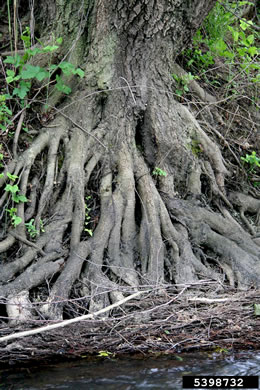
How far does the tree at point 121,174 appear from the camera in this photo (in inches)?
158

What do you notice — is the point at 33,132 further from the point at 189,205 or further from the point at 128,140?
the point at 189,205

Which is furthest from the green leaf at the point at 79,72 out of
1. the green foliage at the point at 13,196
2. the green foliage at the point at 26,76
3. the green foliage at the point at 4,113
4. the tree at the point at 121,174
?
the green foliage at the point at 13,196

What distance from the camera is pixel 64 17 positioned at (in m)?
4.85

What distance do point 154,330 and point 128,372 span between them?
19.6 inches

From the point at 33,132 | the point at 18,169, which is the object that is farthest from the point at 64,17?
the point at 18,169

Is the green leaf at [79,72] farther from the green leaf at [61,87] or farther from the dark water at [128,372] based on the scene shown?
the dark water at [128,372]

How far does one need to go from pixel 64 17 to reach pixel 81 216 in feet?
7.06

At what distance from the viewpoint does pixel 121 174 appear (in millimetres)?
4668

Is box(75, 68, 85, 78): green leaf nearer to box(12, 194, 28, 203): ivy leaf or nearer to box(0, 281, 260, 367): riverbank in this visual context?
box(12, 194, 28, 203): ivy leaf

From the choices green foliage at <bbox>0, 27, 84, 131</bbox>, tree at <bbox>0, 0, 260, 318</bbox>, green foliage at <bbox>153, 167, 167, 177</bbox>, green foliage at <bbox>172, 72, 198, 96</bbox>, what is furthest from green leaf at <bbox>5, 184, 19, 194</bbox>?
green foliage at <bbox>172, 72, 198, 96</bbox>

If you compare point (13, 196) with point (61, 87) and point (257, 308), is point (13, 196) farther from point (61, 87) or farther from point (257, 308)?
point (257, 308)

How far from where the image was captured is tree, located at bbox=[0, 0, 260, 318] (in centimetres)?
402

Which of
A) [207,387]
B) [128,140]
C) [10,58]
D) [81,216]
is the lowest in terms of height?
[207,387]

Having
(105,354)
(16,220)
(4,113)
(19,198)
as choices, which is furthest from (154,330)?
(4,113)
